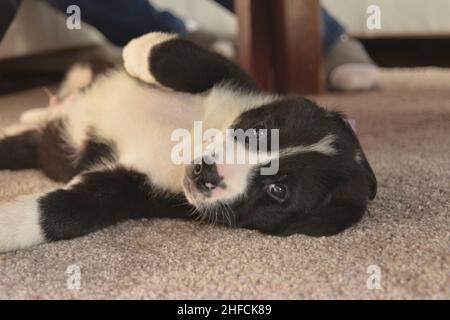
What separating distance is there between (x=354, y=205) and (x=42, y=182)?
812 mm

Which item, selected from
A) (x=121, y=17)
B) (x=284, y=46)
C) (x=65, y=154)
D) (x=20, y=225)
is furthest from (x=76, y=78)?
(x=284, y=46)

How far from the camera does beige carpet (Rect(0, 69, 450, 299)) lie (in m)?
1.00

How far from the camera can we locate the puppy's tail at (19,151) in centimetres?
179

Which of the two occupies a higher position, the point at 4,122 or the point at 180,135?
the point at 180,135

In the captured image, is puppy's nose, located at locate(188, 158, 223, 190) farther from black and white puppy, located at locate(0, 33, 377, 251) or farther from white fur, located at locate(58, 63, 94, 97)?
white fur, located at locate(58, 63, 94, 97)

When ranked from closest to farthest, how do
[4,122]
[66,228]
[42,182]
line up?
1. [66,228]
2. [42,182]
3. [4,122]

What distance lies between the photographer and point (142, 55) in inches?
58.4

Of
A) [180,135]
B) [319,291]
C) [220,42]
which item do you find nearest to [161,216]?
[180,135]

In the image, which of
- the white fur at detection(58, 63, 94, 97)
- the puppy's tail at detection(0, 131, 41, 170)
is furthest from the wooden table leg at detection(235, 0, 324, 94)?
the puppy's tail at detection(0, 131, 41, 170)

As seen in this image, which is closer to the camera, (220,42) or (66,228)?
(66,228)

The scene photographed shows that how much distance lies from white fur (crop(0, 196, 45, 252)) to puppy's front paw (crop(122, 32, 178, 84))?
1.30ft

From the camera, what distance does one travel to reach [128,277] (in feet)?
3.47

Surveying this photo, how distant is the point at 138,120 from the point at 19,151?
48 centimetres

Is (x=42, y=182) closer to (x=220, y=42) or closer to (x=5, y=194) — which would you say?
(x=5, y=194)
